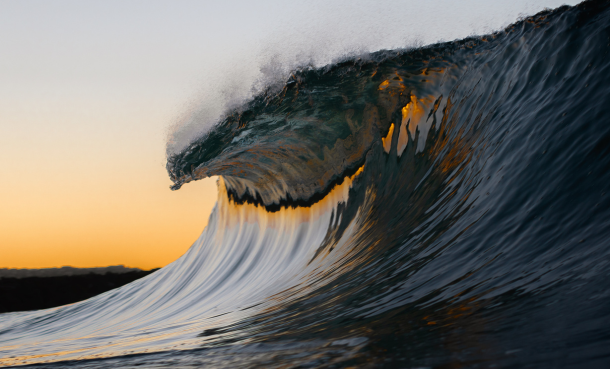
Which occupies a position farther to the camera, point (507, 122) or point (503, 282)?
point (507, 122)

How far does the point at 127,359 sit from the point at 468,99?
114 inches

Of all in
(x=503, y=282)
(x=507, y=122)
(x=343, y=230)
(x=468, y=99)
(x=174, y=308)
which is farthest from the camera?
(x=174, y=308)

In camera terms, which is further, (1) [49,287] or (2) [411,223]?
(1) [49,287]

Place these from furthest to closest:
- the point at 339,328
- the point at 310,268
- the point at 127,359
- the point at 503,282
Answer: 1. the point at 310,268
2. the point at 127,359
3. the point at 339,328
4. the point at 503,282

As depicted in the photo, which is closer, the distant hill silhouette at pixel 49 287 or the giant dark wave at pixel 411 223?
the giant dark wave at pixel 411 223

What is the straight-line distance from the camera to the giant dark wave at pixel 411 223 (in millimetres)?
1276

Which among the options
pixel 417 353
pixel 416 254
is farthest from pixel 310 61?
pixel 417 353

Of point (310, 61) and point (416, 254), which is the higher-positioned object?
point (310, 61)

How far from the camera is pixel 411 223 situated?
9.09 feet

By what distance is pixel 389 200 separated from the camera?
3.46 metres

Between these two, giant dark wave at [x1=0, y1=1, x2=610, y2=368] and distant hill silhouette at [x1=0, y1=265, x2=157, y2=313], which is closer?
giant dark wave at [x1=0, y1=1, x2=610, y2=368]

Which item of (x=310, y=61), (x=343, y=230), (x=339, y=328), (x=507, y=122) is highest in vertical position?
(x=310, y=61)

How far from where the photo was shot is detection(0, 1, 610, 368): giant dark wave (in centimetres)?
128

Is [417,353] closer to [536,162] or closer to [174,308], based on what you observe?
[536,162]
